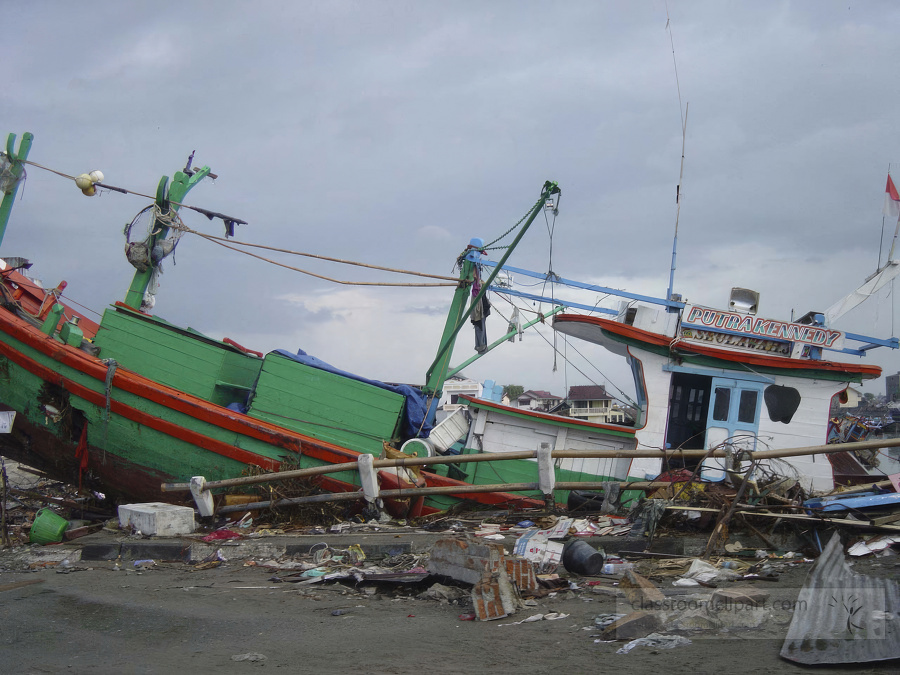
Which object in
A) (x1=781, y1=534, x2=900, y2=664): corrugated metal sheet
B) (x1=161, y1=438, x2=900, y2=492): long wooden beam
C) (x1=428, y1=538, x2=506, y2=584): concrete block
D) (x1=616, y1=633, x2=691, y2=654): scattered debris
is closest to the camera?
(x1=781, y1=534, x2=900, y2=664): corrugated metal sheet

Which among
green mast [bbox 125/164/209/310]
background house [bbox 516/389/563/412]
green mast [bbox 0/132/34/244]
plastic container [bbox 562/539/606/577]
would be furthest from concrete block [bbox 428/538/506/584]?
background house [bbox 516/389/563/412]

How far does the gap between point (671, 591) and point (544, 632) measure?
50.5 inches

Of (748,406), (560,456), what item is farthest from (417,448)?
(748,406)

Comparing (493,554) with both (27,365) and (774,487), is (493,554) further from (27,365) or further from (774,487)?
(27,365)

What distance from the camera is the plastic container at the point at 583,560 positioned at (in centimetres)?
583

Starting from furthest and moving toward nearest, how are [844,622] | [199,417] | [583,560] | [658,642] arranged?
[199,417]
[583,560]
[658,642]
[844,622]

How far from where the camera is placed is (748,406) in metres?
9.47

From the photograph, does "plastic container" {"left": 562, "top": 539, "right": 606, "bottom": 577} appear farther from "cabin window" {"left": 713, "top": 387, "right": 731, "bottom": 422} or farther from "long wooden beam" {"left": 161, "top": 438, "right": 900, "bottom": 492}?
"cabin window" {"left": 713, "top": 387, "right": 731, "bottom": 422}

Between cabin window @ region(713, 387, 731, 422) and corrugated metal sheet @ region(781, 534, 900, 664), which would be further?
cabin window @ region(713, 387, 731, 422)

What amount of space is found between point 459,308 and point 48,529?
21.1 ft

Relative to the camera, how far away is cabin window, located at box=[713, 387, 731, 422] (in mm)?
9477

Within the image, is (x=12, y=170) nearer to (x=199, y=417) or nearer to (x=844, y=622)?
(x=199, y=417)

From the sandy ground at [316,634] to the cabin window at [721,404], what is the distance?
3.88 meters

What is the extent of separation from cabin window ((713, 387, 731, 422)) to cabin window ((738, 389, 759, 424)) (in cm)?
18
